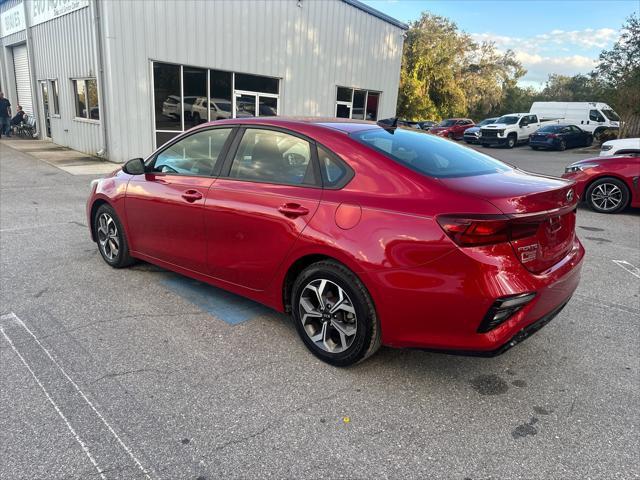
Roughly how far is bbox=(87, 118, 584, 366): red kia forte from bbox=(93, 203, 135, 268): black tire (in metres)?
0.76

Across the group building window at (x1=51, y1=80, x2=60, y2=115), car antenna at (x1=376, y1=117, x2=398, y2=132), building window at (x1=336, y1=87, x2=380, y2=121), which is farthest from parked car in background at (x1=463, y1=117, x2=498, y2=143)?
car antenna at (x1=376, y1=117, x2=398, y2=132)

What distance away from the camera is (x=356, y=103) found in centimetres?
2102

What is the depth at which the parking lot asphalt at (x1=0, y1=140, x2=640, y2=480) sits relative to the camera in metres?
2.30

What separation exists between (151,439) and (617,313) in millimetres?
3898

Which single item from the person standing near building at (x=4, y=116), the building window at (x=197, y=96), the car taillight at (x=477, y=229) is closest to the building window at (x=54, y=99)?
the person standing near building at (x=4, y=116)

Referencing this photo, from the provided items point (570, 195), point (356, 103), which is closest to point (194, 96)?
point (356, 103)

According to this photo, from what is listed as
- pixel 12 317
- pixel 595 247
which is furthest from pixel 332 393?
pixel 595 247

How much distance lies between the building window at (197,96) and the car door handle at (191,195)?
412 inches

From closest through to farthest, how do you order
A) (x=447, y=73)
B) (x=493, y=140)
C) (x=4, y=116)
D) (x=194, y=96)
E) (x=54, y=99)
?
1. (x=194, y=96)
2. (x=54, y=99)
3. (x=4, y=116)
4. (x=493, y=140)
5. (x=447, y=73)

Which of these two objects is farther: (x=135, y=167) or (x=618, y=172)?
(x=618, y=172)

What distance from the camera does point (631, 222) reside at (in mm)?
8055

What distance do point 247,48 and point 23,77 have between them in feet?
37.9

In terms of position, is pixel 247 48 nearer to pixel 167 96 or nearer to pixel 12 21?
pixel 167 96

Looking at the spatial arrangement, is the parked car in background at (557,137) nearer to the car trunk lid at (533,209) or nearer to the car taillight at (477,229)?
the car trunk lid at (533,209)
